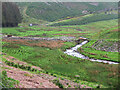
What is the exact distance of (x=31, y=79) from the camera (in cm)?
2725

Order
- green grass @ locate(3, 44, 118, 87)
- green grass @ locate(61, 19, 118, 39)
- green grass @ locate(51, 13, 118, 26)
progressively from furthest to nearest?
green grass @ locate(51, 13, 118, 26)
green grass @ locate(61, 19, 118, 39)
green grass @ locate(3, 44, 118, 87)

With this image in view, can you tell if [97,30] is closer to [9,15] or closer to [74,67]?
[9,15]

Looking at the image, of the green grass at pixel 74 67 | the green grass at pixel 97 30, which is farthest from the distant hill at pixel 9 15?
the green grass at pixel 74 67

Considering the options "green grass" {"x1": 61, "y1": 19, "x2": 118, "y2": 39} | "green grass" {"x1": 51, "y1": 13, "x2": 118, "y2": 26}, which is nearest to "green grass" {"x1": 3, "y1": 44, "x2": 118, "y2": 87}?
"green grass" {"x1": 61, "y1": 19, "x2": 118, "y2": 39}

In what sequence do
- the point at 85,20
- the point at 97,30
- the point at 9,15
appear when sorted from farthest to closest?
1. the point at 85,20
2. the point at 9,15
3. the point at 97,30

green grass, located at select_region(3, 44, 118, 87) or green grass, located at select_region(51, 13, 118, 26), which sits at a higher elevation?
green grass, located at select_region(51, 13, 118, 26)

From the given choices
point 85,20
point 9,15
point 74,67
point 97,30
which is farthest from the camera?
point 85,20

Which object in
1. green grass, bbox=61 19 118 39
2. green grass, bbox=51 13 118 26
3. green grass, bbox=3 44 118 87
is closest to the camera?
green grass, bbox=3 44 118 87

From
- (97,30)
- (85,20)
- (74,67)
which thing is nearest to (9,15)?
(97,30)

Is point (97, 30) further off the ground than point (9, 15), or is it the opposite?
point (9, 15)

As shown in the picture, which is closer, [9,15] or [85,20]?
[9,15]

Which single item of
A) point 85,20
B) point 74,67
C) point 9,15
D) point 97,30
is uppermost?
point 9,15

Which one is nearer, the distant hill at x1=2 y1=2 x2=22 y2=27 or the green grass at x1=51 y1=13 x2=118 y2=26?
the distant hill at x1=2 y1=2 x2=22 y2=27

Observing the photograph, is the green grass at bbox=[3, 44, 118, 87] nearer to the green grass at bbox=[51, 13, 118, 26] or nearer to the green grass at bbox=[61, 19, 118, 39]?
the green grass at bbox=[61, 19, 118, 39]
